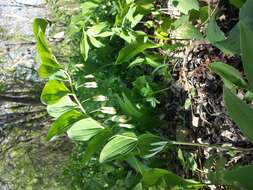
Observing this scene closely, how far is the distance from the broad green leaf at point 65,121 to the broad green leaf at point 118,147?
16 centimetres

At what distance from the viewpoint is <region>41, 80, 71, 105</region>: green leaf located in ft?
3.76

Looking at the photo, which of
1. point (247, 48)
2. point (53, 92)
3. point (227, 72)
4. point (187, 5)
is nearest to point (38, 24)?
point (53, 92)

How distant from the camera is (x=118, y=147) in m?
1.01

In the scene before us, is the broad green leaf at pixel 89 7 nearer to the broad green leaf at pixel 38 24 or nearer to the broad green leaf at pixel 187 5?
the broad green leaf at pixel 38 24

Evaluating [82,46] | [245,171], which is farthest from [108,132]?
[245,171]

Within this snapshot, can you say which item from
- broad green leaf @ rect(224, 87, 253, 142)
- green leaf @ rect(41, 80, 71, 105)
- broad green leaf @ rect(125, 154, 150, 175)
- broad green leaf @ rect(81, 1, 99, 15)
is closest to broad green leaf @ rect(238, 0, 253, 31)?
broad green leaf @ rect(224, 87, 253, 142)

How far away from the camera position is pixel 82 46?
1344mm

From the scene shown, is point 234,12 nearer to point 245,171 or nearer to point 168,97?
point 168,97

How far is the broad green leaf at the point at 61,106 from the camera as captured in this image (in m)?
1.18

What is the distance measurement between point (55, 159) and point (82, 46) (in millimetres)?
2701

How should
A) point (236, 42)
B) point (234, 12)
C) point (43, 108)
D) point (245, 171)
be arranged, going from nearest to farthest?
point (245, 171)
point (236, 42)
point (234, 12)
point (43, 108)

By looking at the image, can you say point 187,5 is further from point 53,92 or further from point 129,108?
point 53,92

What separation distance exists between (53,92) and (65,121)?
0.09 meters

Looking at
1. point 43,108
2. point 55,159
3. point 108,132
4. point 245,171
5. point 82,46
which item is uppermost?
point 245,171
